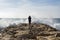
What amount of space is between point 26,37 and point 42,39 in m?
2.45

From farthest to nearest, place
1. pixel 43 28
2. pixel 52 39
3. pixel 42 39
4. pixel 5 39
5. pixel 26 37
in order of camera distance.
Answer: pixel 43 28, pixel 26 37, pixel 5 39, pixel 42 39, pixel 52 39

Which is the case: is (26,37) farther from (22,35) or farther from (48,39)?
(48,39)

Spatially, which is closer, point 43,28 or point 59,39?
point 59,39

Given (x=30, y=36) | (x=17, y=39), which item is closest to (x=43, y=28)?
(x=30, y=36)

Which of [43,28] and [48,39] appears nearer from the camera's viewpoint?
[48,39]

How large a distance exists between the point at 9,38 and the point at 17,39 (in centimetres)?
60

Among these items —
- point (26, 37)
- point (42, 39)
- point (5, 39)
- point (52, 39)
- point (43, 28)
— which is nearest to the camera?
point (52, 39)

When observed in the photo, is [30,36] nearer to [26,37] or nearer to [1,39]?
[26,37]

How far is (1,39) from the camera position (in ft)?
39.9

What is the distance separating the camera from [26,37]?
12.9 metres

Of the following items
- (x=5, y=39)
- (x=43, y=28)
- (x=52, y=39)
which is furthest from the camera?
(x=43, y=28)

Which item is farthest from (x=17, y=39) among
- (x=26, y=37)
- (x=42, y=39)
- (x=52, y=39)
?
(x=52, y=39)

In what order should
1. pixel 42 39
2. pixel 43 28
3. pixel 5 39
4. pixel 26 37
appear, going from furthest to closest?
pixel 43 28, pixel 26 37, pixel 5 39, pixel 42 39

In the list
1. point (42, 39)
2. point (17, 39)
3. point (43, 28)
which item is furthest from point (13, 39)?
point (43, 28)
